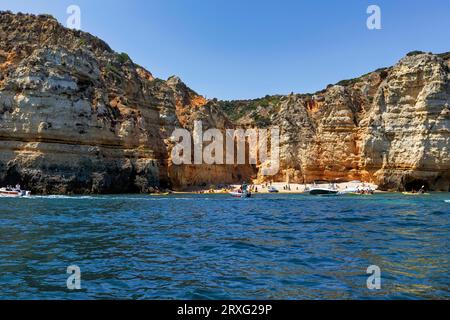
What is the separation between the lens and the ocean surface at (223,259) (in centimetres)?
1080

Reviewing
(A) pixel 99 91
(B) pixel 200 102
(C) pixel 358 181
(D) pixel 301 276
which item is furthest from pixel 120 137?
(D) pixel 301 276

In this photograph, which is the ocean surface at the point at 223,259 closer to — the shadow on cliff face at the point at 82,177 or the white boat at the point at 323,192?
the shadow on cliff face at the point at 82,177

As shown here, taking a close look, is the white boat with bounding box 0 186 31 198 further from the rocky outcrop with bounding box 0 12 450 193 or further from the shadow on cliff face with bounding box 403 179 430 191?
the shadow on cliff face with bounding box 403 179 430 191

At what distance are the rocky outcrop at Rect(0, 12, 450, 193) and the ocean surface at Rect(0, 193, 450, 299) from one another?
38.2m

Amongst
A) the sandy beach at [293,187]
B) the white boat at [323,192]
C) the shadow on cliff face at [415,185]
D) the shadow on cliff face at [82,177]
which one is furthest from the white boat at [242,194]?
the shadow on cliff face at [415,185]

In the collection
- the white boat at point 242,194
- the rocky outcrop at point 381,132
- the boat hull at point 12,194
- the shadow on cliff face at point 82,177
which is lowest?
the white boat at point 242,194

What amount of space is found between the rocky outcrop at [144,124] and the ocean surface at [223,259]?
38164 millimetres

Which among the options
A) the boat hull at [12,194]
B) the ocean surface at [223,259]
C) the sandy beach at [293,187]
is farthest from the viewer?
the sandy beach at [293,187]

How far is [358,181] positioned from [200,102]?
53.6 metres

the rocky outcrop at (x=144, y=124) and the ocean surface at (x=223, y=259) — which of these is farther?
the rocky outcrop at (x=144, y=124)

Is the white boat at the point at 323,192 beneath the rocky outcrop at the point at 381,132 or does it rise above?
beneath

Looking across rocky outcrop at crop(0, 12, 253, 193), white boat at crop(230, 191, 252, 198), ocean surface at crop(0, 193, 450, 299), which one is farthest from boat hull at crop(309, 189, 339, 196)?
ocean surface at crop(0, 193, 450, 299)

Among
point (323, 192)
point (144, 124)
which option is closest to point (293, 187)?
point (323, 192)

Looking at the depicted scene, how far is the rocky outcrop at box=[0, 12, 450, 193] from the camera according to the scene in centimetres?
6066
